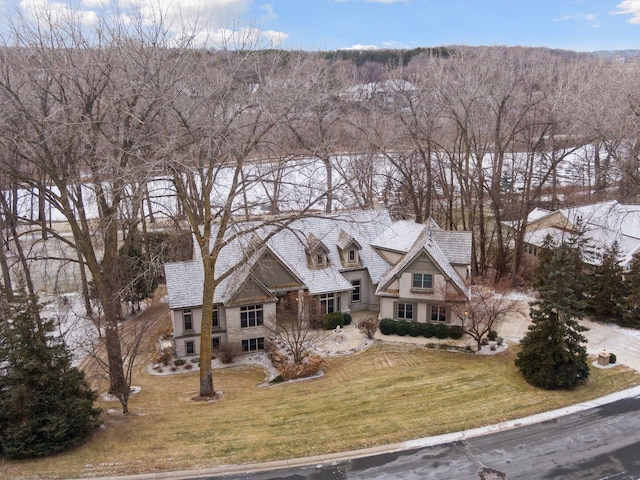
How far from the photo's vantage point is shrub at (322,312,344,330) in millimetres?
30094

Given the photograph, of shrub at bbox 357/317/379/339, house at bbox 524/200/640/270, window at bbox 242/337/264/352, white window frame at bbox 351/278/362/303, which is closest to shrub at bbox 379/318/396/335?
shrub at bbox 357/317/379/339

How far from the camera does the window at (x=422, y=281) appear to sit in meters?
29.0

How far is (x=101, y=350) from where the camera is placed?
91.4 ft

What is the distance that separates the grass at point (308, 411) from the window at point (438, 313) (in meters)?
3.31

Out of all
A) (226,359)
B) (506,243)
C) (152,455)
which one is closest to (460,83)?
(506,243)

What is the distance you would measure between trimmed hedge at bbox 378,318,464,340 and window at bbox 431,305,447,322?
0.41 metres

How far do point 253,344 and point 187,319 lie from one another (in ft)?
12.8

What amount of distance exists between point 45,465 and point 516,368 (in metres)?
19.3

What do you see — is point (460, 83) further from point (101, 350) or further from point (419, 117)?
point (101, 350)

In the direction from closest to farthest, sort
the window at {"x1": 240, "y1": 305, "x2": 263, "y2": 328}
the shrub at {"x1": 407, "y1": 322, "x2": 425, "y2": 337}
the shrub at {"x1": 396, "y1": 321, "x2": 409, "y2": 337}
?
the window at {"x1": 240, "y1": 305, "x2": 263, "y2": 328} < the shrub at {"x1": 407, "y1": 322, "x2": 425, "y2": 337} < the shrub at {"x1": 396, "y1": 321, "x2": 409, "y2": 337}

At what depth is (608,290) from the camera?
2886cm

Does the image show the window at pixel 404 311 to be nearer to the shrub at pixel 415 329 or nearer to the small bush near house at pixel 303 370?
the shrub at pixel 415 329

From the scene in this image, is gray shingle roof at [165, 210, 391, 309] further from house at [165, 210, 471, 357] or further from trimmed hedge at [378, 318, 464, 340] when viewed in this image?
trimmed hedge at [378, 318, 464, 340]

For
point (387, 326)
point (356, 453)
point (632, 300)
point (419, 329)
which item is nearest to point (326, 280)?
point (387, 326)
